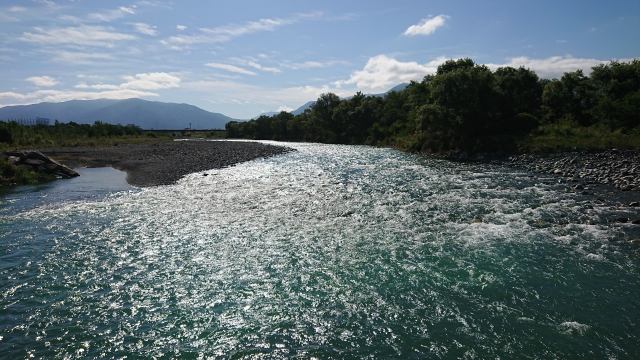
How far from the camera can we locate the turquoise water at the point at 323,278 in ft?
44.7

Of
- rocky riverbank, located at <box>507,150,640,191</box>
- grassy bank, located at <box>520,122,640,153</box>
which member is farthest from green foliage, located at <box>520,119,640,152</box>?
rocky riverbank, located at <box>507,150,640,191</box>

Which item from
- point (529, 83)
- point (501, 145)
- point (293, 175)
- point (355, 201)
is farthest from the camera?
point (529, 83)

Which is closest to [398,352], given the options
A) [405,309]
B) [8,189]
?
[405,309]

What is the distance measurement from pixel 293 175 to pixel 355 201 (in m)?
19.6

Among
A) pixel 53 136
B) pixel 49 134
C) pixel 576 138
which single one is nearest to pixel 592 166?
pixel 576 138

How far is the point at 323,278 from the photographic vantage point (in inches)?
746

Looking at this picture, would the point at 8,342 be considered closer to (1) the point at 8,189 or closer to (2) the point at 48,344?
(2) the point at 48,344

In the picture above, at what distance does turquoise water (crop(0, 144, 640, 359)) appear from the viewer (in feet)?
44.7

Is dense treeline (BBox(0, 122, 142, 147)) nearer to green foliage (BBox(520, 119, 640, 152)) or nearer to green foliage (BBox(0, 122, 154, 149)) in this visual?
green foliage (BBox(0, 122, 154, 149))

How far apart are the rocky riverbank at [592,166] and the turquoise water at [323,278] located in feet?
24.6

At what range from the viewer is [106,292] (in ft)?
58.5

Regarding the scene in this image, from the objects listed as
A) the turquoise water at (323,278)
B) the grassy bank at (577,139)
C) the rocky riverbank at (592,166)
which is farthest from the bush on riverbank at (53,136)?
the grassy bank at (577,139)

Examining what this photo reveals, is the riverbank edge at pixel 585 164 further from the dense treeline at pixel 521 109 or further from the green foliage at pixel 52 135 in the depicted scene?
the green foliage at pixel 52 135

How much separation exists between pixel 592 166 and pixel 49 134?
16177 cm
